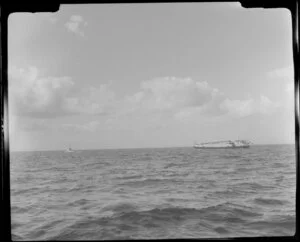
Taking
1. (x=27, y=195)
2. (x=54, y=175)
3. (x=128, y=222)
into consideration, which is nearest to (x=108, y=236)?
(x=128, y=222)

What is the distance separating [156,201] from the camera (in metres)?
18.7

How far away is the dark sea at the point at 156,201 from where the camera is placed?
1177 centimetres


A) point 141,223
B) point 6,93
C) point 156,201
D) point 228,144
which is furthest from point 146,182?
point 228,144

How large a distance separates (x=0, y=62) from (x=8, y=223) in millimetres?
700

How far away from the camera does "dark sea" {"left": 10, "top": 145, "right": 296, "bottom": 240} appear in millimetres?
11773

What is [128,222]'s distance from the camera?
12.0m

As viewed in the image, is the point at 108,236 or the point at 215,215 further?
the point at 215,215

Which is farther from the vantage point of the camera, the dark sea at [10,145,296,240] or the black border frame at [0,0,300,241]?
the dark sea at [10,145,296,240]

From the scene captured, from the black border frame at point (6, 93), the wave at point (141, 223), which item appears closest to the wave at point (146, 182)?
the wave at point (141, 223)

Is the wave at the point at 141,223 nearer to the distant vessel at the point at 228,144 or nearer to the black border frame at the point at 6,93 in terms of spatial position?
the black border frame at the point at 6,93

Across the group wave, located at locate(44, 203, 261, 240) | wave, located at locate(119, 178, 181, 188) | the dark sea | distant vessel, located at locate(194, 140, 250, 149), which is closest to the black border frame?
the dark sea

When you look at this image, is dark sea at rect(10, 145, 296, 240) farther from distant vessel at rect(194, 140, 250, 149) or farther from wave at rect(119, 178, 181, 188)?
distant vessel at rect(194, 140, 250, 149)

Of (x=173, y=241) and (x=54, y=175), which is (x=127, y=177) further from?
(x=173, y=241)

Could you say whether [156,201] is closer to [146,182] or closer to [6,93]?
[146,182]
